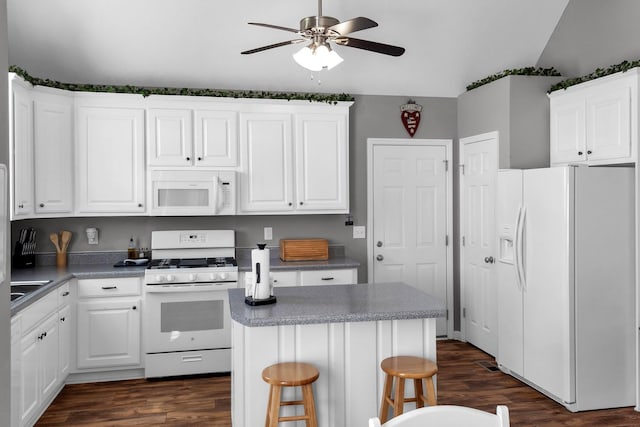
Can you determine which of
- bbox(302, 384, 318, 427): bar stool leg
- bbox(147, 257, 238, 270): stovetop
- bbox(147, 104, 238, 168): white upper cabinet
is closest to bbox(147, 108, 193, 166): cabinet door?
bbox(147, 104, 238, 168): white upper cabinet

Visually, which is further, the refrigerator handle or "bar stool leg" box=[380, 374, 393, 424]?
the refrigerator handle

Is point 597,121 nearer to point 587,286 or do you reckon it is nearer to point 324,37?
point 587,286

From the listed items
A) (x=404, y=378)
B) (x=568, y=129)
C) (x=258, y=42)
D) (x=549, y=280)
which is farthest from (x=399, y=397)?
(x=258, y=42)

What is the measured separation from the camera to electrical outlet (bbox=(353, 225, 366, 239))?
5.27 m

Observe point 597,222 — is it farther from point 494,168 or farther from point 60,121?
point 60,121

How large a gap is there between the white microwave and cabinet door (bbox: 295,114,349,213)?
0.64 m

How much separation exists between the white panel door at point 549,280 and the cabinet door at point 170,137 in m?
2.83

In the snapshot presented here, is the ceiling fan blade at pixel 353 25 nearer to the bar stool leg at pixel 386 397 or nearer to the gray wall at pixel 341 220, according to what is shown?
the bar stool leg at pixel 386 397

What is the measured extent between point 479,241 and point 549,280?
1.28 m

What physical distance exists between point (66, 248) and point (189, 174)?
51.5 inches

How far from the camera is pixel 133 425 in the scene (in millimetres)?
3480

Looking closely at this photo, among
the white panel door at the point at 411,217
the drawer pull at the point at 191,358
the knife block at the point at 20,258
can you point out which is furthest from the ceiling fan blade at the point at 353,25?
the knife block at the point at 20,258

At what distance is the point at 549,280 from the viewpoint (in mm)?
3803

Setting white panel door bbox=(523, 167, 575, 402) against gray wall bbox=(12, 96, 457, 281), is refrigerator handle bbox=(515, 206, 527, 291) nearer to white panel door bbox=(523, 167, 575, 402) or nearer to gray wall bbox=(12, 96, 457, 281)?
white panel door bbox=(523, 167, 575, 402)
